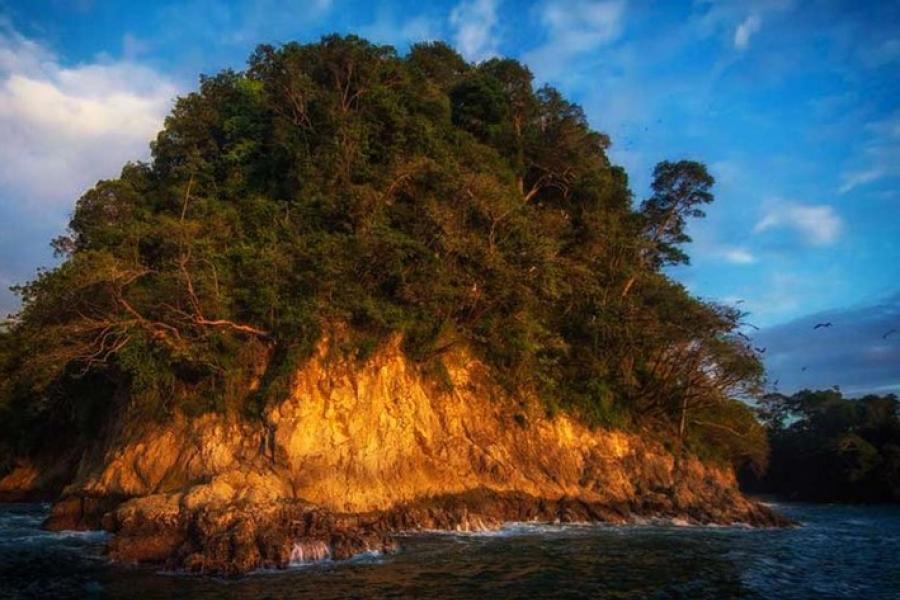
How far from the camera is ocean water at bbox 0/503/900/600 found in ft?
44.1

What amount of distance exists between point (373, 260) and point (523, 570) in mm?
13307

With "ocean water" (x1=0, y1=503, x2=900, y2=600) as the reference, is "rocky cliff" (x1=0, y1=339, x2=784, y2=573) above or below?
above

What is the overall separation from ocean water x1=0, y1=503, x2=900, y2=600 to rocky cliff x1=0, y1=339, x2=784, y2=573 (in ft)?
4.55

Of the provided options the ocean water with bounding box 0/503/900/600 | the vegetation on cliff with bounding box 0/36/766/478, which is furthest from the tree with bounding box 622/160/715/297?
the ocean water with bounding box 0/503/900/600

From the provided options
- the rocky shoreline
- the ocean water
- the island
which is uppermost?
the island

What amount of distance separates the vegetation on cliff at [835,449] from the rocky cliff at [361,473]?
64.6ft

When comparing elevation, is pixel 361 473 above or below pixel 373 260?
below

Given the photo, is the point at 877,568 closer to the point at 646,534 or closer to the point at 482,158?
the point at 646,534

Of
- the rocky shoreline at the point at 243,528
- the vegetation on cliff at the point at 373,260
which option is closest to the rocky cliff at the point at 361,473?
the rocky shoreline at the point at 243,528

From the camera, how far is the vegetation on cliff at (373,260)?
23.9m

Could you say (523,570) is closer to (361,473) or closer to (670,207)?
(361,473)

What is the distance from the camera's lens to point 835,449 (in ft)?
160

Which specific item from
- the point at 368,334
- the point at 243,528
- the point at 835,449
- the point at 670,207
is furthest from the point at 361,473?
the point at 835,449

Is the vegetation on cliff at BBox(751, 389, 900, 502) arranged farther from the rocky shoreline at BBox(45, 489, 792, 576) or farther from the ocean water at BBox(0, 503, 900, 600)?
the rocky shoreline at BBox(45, 489, 792, 576)
